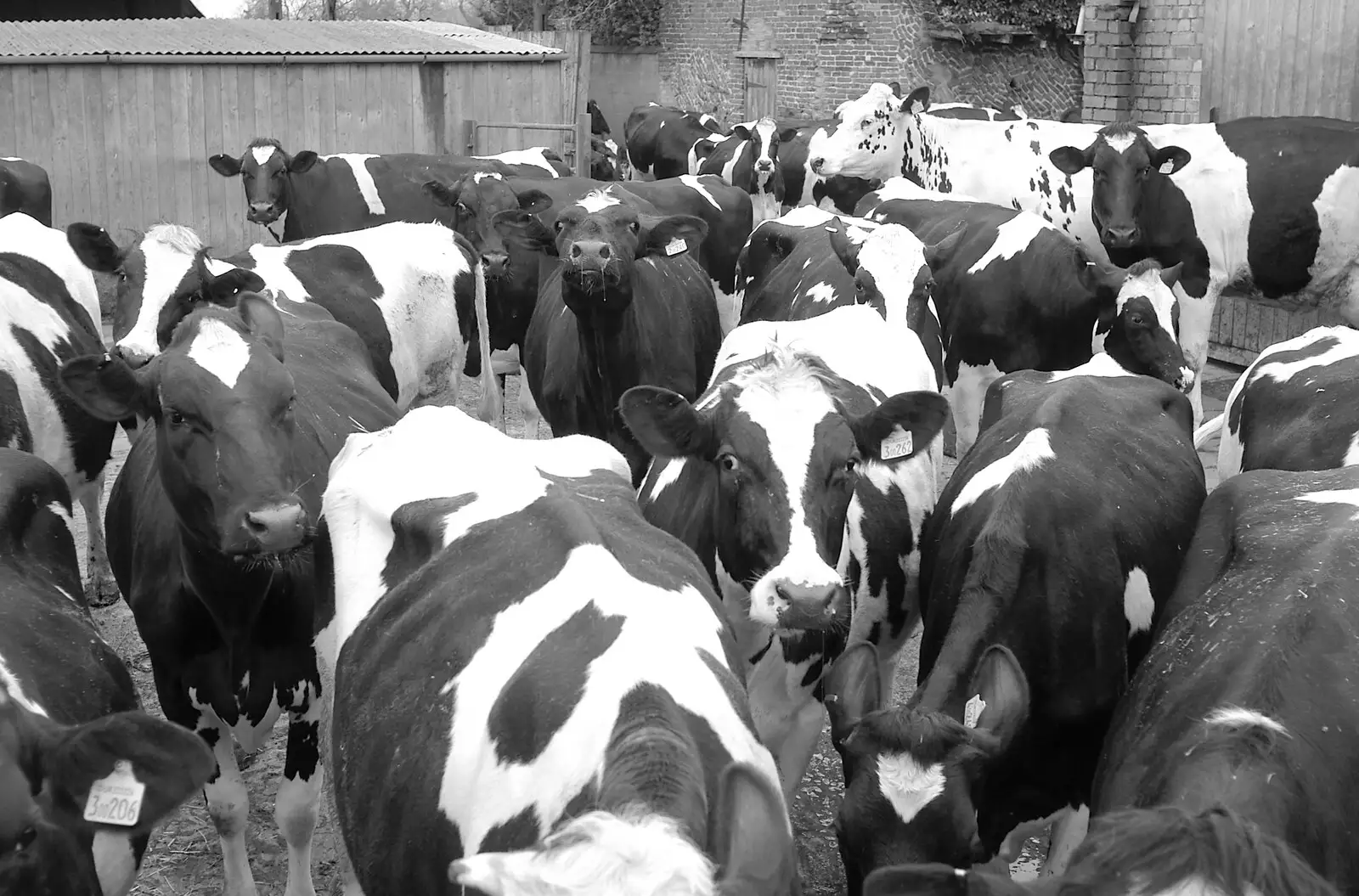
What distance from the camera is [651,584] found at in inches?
112

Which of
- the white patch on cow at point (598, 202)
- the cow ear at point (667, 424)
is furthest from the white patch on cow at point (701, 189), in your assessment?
the cow ear at point (667, 424)

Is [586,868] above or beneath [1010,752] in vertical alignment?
above

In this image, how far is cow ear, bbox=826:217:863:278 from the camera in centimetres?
686

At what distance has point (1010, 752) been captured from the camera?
378cm

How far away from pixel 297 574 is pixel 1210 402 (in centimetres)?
819

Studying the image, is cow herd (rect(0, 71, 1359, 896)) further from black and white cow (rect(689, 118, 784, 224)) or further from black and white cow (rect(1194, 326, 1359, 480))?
black and white cow (rect(689, 118, 784, 224))

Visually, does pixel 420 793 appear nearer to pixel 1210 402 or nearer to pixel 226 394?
pixel 226 394

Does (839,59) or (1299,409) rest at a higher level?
(839,59)

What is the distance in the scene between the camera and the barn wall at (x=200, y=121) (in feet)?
45.9

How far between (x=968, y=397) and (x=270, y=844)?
5.28 m

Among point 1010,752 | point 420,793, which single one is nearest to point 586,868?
point 420,793

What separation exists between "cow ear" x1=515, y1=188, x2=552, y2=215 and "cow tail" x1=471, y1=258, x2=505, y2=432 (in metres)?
0.54

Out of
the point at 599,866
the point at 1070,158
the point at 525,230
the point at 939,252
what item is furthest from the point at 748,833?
the point at 1070,158

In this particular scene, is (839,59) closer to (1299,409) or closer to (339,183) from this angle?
(339,183)
